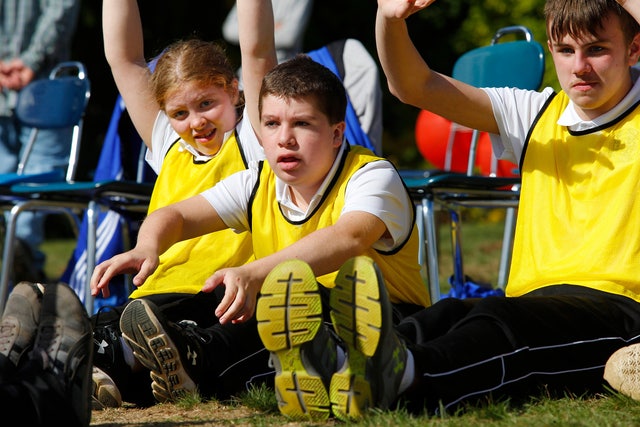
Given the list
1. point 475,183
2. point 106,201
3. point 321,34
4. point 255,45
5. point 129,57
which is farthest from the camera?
point 321,34

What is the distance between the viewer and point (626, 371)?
237 centimetres

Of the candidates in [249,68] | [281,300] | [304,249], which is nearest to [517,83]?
[249,68]

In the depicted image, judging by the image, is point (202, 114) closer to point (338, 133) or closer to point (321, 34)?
point (338, 133)

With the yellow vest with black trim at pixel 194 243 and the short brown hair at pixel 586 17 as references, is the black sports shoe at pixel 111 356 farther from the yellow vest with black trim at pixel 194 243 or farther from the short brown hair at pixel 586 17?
the short brown hair at pixel 586 17

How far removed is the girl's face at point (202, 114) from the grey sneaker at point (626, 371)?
1554 millimetres

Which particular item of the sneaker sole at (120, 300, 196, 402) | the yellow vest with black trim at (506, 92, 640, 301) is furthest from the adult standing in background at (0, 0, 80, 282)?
the yellow vest with black trim at (506, 92, 640, 301)

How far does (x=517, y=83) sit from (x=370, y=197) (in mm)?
2057

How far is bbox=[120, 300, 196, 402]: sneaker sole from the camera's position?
2426mm

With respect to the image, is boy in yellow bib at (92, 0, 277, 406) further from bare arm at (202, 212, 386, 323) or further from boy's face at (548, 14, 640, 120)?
boy's face at (548, 14, 640, 120)

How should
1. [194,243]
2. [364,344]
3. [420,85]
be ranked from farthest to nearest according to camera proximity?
[194,243]
[420,85]
[364,344]

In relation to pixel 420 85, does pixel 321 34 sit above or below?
above

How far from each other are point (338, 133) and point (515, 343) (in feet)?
2.62

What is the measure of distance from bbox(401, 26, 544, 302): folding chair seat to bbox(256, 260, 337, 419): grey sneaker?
171 centimetres

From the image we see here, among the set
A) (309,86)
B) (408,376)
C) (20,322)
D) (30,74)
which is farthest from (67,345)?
(30,74)
